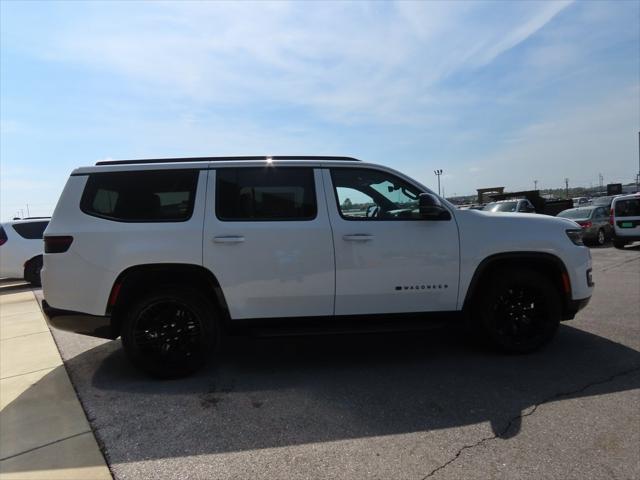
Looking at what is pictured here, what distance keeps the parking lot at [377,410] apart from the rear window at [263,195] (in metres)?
1.53

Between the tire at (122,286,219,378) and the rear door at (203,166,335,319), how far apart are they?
30 centimetres

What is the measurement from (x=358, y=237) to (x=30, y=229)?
10460mm

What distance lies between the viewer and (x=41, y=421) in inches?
139

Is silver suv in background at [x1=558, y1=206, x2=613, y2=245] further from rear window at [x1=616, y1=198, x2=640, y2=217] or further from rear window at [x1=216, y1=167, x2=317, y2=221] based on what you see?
rear window at [x1=216, y1=167, x2=317, y2=221]

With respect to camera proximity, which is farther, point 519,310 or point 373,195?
point 519,310

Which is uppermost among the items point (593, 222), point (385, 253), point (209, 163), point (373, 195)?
point (209, 163)

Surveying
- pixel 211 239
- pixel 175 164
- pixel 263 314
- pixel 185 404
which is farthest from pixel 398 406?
pixel 175 164

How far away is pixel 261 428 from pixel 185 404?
81 cm

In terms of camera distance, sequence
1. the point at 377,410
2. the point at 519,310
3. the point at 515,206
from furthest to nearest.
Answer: the point at 515,206 < the point at 519,310 < the point at 377,410

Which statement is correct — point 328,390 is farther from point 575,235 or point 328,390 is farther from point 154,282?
point 575,235

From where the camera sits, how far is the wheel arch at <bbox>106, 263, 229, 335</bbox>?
13.3ft

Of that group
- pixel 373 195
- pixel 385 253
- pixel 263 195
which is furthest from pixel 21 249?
pixel 385 253

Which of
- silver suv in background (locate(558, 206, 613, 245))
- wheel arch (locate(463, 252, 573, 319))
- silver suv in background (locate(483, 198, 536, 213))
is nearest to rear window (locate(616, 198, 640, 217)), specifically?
silver suv in background (locate(558, 206, 613, 245))

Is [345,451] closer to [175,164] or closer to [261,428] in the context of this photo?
[261,428]
